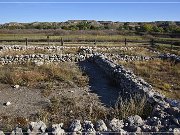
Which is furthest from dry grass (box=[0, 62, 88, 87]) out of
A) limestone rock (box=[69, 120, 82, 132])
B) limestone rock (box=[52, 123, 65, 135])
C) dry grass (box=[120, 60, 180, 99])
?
limestone rock (box=[52, 123, 65, 135])

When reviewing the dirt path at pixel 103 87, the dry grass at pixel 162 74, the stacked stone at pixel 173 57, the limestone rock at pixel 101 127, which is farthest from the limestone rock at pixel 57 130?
the stacked stone at pixel 173 57

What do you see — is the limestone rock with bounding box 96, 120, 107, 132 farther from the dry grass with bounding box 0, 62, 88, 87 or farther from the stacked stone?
the stacked stone

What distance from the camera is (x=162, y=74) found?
20.2m

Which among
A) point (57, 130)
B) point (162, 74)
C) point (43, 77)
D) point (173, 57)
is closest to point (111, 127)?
point (57, 130)

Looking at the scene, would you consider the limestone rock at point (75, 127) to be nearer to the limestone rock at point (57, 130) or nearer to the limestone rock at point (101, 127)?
the limestone rock at point (57, 130)

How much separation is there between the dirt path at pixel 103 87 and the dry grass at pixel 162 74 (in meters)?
1.84

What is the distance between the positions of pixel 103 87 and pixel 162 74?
5238 mm

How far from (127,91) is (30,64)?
29.4 feet

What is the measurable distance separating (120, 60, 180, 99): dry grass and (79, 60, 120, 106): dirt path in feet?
6.02

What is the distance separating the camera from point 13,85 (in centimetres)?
1586

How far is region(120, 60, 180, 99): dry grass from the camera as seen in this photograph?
16.0 meters

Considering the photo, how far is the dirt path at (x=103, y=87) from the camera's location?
1385 cm

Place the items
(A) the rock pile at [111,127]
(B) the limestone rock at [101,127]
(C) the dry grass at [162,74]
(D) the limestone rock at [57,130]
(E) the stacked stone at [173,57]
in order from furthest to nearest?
(E) the stacked stone at [173,57], (C) the dry grass at [162,74], (B) the limestone rock at [101,127], (A) the rock pile at [111,127], (D) the limestone rock at [57,130]

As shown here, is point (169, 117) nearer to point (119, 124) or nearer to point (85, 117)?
point (119, 124)
